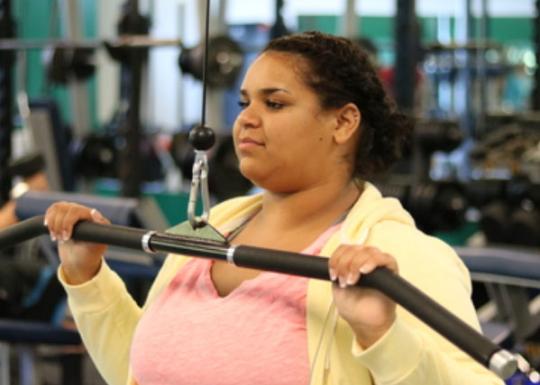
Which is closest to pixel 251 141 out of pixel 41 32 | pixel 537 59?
pixel 537 59

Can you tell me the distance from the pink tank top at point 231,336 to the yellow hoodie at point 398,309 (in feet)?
0.07

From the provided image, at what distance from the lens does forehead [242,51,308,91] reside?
1674 millimetres

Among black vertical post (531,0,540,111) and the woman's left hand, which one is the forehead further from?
black vertical post (531,0,540,111)

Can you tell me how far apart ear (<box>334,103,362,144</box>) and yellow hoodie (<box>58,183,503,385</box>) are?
10 cm

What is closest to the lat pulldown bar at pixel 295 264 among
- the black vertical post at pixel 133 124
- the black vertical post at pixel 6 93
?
the black vertical post at pixel 133 124

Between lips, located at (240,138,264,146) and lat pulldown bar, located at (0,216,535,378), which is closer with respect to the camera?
lat pulldown bar, located at (0,216,535,378)

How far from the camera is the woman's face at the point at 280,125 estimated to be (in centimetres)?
166

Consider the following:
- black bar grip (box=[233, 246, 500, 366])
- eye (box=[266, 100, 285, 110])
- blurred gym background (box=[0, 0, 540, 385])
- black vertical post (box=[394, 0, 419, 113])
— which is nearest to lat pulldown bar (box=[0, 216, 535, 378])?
black bar grip (box=[233, 246, 500, 366])

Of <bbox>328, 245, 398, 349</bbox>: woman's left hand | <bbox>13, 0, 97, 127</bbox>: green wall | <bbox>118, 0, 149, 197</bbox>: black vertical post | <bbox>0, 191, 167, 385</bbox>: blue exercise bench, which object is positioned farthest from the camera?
<bbox>13, 0, 97, 127</bbox>: green wall

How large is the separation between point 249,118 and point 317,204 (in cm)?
19

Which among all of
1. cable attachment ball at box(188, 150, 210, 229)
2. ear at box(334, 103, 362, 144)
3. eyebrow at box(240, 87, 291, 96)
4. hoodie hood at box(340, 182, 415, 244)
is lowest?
hoodie hood at box(340, 182, 415, 244)

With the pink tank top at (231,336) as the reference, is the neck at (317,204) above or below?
above

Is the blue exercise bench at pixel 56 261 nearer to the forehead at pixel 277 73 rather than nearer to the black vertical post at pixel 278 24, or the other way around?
the forehead at pixel 277 73

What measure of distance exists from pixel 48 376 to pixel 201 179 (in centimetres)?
405
